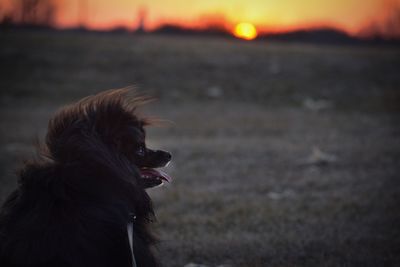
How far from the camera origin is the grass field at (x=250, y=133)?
572 cm

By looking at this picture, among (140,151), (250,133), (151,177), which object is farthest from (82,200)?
(250,133)

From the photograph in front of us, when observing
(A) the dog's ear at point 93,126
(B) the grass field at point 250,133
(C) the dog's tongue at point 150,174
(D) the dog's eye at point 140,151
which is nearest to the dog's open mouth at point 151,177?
(C) the dog's tongue at point 150,174

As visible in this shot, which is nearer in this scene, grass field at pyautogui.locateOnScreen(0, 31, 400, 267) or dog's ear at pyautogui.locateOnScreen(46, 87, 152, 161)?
dog's ear at pyautogui.locateOnScreen(46, 87, 152, 161)

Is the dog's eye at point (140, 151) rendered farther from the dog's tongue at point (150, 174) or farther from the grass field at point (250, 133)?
the grass field at point (250, 133)

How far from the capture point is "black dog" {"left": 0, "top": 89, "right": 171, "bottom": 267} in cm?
Result: 294

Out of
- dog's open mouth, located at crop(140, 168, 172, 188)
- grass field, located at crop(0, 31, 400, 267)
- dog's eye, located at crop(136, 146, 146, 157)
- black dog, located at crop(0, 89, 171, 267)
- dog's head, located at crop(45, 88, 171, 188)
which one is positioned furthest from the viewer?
grass field, located at crop(0, 31, 400, 267)

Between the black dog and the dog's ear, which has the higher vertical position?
the dog's ear

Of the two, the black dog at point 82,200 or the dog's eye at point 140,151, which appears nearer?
the black dog at point 82,200

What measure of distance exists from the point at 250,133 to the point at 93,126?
471 inches

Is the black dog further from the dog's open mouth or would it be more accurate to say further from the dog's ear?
the dog's open mouth

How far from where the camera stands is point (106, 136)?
3.46 meters

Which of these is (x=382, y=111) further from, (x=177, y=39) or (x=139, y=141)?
(x=177, y=39)

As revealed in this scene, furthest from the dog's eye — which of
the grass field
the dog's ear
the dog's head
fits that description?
the grass field

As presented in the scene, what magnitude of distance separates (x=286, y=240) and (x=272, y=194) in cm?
240
